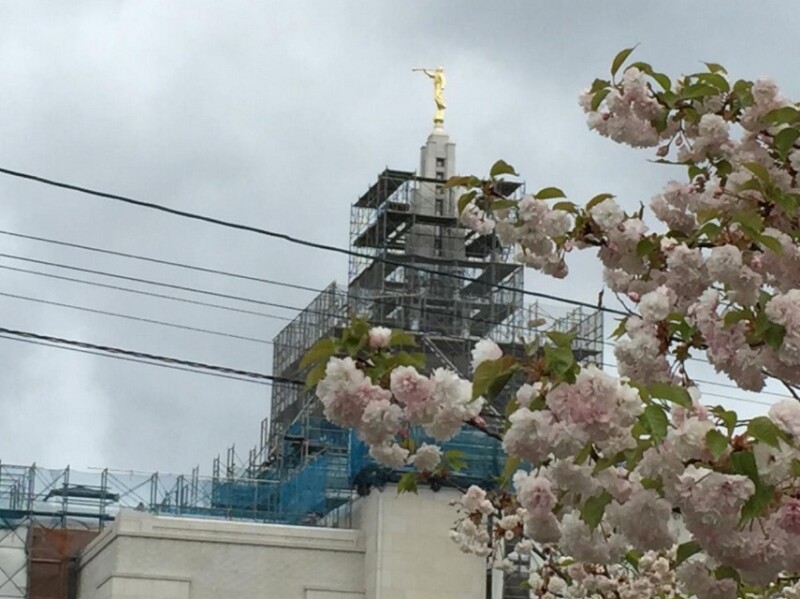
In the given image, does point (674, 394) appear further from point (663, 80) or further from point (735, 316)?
point (663, 80)

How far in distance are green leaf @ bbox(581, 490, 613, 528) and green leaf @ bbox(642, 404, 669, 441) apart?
3.01 ft

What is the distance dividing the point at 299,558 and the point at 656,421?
31161 mm

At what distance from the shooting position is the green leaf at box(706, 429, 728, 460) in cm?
797

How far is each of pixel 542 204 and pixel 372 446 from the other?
184 cm

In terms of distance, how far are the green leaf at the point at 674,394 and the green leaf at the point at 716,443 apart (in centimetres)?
16

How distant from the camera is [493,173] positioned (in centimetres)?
1050

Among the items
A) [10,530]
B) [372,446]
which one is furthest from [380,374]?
[10,530]

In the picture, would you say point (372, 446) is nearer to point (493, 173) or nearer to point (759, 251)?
point (493, 173)

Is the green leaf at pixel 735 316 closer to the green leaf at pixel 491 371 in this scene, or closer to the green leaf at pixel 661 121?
the green leaf at pixel 491 371

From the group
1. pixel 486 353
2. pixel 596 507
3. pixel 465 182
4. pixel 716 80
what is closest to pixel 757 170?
pixel 716 80

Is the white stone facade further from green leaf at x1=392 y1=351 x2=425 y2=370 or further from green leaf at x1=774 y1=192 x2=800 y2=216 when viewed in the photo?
green leaf at x1=392 y1=351 x2=425 y2=370

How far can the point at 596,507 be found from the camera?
9039 millimetres

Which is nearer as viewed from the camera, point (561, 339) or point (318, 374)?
point (561, 339)

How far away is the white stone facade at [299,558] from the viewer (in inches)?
1494
